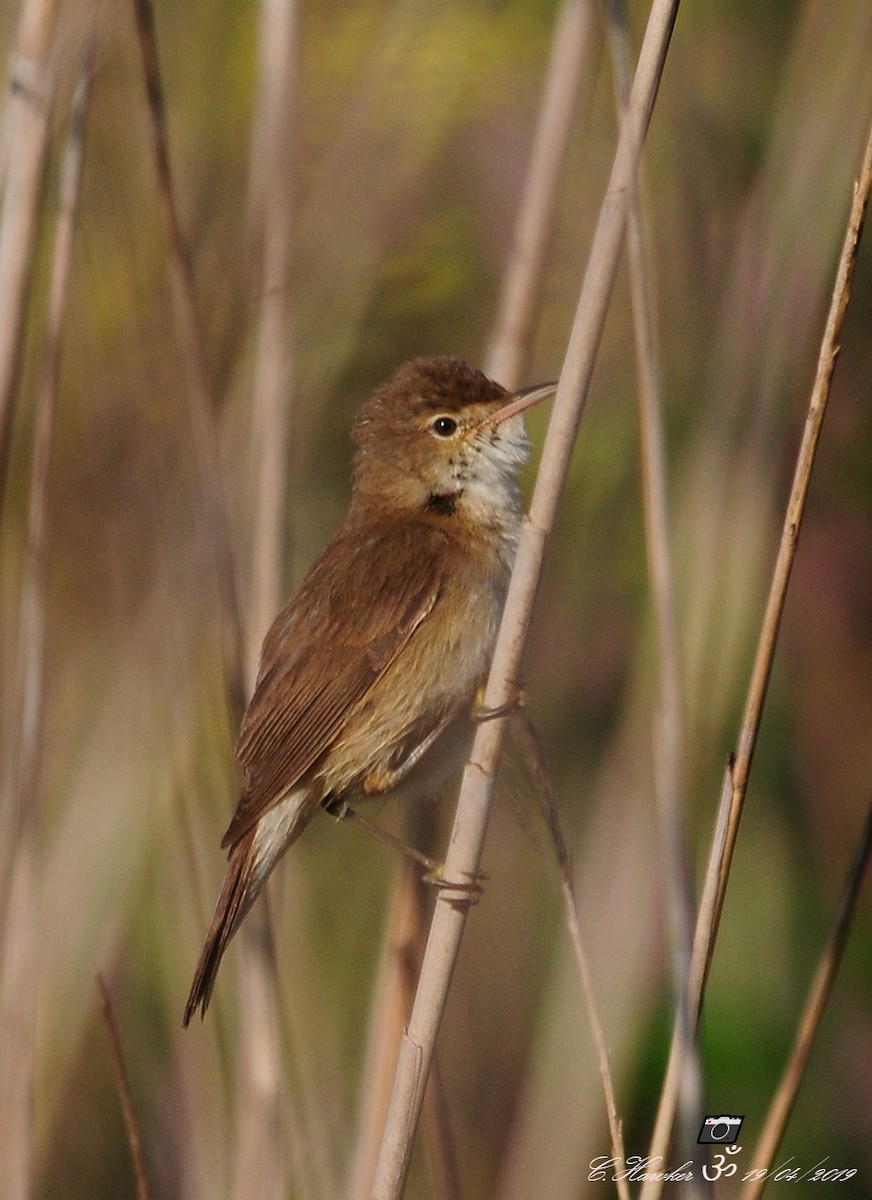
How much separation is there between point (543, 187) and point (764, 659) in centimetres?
104

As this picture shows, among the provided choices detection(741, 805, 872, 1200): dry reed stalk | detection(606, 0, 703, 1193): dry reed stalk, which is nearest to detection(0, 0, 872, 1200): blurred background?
detection(606, 0, 703, 1193): dry reed stalk

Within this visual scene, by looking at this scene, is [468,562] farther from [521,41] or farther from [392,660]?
[521,41]

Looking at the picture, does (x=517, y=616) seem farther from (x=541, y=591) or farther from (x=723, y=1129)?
(x=723, y=1129)

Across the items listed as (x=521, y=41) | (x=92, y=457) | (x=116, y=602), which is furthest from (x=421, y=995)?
(x=521, y=41)

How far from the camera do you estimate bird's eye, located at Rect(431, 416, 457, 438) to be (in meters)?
2.71

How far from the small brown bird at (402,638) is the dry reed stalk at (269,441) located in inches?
4.0

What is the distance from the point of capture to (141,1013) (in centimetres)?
303

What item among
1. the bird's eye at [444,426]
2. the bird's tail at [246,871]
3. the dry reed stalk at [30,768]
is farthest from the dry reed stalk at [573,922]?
the dry reed stalk at [30,768]

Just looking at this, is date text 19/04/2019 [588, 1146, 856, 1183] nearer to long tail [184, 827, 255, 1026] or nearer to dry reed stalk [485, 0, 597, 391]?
long tail [184, 827, 255, 1026]

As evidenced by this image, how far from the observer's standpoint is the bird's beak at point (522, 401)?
8.12ft

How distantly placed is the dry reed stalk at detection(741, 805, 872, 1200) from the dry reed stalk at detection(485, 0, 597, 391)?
1087 millimetres

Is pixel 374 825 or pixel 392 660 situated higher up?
pixel 392 660

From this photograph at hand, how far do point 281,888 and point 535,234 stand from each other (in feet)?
4.22

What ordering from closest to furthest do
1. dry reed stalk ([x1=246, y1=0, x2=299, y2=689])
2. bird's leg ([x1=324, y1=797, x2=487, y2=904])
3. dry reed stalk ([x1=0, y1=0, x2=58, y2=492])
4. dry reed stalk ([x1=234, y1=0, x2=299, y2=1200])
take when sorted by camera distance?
bird's leg ([x1=324, y1=797, x2=487, y2=904])
dry reed stalk ([x1=0, y1=0, x2=58, y2=492])
dry reed stalk ([x1=234, y1=0, x2=299, y2=1200])
dry reed stalk ([x1=246, y1=0, x2=299, y2=689])
